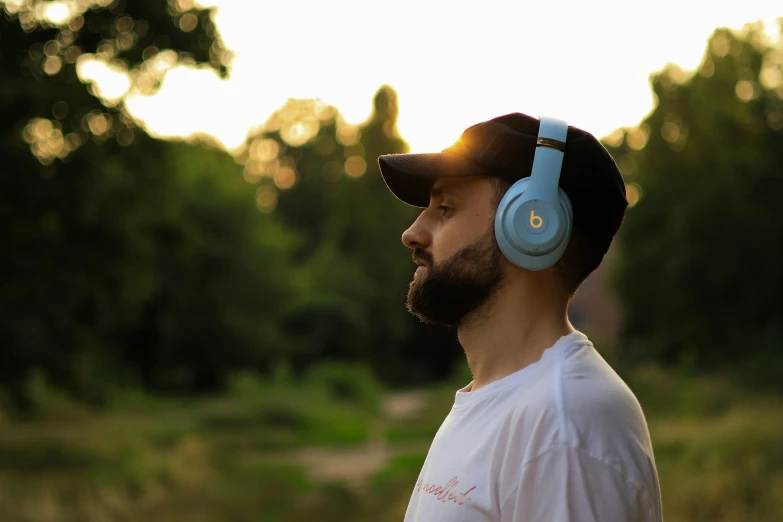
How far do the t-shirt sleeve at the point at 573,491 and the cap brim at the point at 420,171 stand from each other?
629mm

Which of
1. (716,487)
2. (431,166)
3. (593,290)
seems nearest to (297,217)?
(593,290)

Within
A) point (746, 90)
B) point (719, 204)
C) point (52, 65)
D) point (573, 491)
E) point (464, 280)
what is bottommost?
point (573, 491)

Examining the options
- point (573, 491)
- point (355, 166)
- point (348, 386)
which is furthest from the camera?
point (355, 166)

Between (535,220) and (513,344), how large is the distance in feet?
0.86

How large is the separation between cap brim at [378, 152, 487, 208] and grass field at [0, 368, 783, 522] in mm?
8712

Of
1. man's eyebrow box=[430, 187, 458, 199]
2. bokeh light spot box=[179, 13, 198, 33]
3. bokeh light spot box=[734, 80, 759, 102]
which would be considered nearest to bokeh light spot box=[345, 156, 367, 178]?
bokeh light spot box=[734, 80, 759, 102]

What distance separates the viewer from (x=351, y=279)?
Result: 188ft

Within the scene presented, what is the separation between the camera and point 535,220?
1.95 metres

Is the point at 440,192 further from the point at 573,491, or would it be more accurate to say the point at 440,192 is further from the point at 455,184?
the point at 573,491

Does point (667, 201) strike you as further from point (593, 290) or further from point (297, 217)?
point (297, 217)

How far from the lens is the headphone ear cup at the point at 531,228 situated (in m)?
1.96

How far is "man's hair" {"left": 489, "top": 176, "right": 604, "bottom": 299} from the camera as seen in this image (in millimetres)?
2082

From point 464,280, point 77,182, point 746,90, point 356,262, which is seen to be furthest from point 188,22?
point 356,262

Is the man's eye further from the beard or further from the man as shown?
the beard
